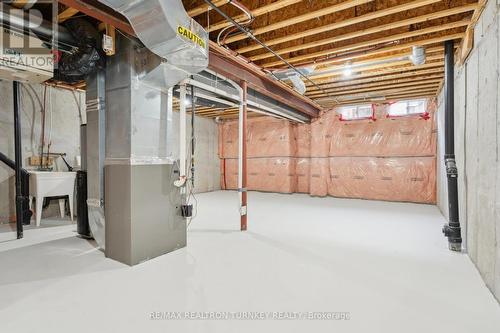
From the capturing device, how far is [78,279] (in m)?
2.06

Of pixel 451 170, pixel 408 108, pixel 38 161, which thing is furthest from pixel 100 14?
pixel 408 108

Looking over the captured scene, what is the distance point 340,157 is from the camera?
21.6 ft

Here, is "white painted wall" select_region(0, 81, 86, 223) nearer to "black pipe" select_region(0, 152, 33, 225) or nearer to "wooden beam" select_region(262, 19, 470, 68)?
"black pipe" select_region(0, 152, 33, 225)

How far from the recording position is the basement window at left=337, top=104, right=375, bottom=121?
6.21 metres

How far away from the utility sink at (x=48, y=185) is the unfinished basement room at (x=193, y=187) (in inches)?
1.4

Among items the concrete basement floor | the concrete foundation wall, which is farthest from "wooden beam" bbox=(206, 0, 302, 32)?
the concrete basement floor

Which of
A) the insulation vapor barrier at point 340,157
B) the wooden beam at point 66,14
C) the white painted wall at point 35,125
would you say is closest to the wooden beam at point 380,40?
the wooden beam at point 66,14

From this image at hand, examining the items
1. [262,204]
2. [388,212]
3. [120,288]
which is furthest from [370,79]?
[120,288]

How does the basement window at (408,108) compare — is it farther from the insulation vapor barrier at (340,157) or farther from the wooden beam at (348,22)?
the wooden beam at (348,22)

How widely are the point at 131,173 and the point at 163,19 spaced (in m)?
1.31

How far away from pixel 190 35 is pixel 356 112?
539 cm

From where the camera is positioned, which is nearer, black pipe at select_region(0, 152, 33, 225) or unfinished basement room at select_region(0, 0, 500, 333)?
unfinished basement room at select_region(0, 0, 500, 333)

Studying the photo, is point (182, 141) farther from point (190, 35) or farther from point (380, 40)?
point (380, 40)

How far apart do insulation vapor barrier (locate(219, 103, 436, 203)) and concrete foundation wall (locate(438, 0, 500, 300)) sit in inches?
126
